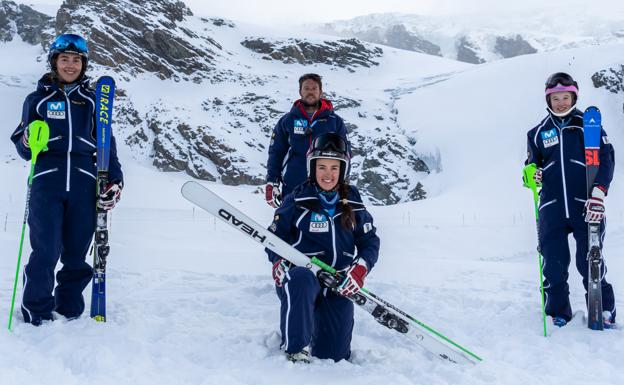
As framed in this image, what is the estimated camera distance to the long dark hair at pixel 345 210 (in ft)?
12.3

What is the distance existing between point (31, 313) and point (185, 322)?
1.23 m

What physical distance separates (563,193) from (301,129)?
9.29 ft

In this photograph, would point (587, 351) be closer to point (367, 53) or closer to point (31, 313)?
point (31, 313)

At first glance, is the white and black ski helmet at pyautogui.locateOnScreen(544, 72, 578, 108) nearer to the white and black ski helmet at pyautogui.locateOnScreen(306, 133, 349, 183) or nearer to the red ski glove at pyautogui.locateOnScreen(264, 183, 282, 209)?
the white and black ski helmet at pyautogui.locateOnScreen(306, 133, 349, 183)

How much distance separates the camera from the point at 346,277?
351 cm

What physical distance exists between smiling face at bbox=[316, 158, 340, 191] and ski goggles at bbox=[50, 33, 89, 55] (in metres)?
2.27

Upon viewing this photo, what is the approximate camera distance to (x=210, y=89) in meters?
45.5

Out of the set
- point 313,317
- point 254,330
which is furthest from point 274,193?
point 313,317

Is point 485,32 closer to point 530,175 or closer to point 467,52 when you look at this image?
point 467,52

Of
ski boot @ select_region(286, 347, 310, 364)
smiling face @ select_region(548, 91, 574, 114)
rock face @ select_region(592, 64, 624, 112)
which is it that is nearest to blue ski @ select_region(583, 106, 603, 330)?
smiling face @ select_region(548, 91, 574, 114)

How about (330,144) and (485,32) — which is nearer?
(330,144)

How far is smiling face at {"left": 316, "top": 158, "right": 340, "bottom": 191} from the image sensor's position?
12.3ft

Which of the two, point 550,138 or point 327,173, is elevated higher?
point 550,138

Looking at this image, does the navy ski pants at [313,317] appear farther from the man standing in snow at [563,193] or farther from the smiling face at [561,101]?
the smiling face at [561,101]
